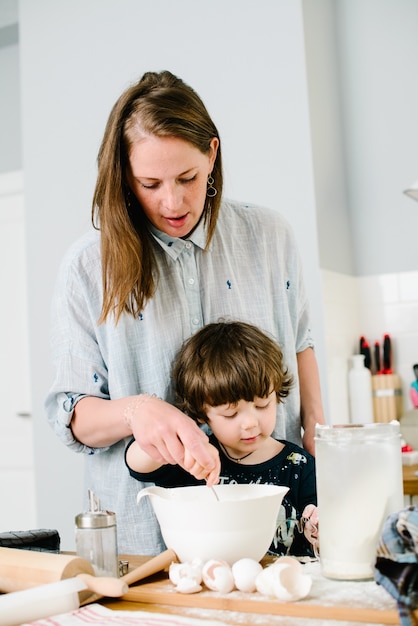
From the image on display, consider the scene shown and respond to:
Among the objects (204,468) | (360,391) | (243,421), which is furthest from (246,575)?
(360,391)

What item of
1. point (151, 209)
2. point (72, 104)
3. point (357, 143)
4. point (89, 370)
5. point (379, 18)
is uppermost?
point (379, 18)

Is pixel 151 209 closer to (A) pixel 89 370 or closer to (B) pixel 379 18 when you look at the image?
(A) pixel 89 370

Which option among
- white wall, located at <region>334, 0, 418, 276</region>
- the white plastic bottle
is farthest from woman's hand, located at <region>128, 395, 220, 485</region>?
white wall, located at <region>334, 0, 418, 276</region>

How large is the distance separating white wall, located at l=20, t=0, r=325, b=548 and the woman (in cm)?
87

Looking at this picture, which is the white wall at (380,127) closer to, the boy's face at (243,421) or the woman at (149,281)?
the woman at (149,281)

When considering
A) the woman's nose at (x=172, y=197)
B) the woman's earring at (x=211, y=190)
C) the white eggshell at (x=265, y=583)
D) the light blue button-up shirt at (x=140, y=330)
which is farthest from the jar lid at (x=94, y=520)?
the woman's earring at (x=211, y=190)

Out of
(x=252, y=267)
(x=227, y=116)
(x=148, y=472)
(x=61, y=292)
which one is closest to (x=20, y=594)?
(x=148, y=472)

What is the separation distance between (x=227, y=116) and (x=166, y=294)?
→ 1.33 m

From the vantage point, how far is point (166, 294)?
5.57 ft

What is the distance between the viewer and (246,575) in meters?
1.02

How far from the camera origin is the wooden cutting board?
912mm

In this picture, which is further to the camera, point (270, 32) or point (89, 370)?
point (270, 32)

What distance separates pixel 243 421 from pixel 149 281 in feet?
1.18

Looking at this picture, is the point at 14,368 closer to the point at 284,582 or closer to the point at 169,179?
the point at 169,179
